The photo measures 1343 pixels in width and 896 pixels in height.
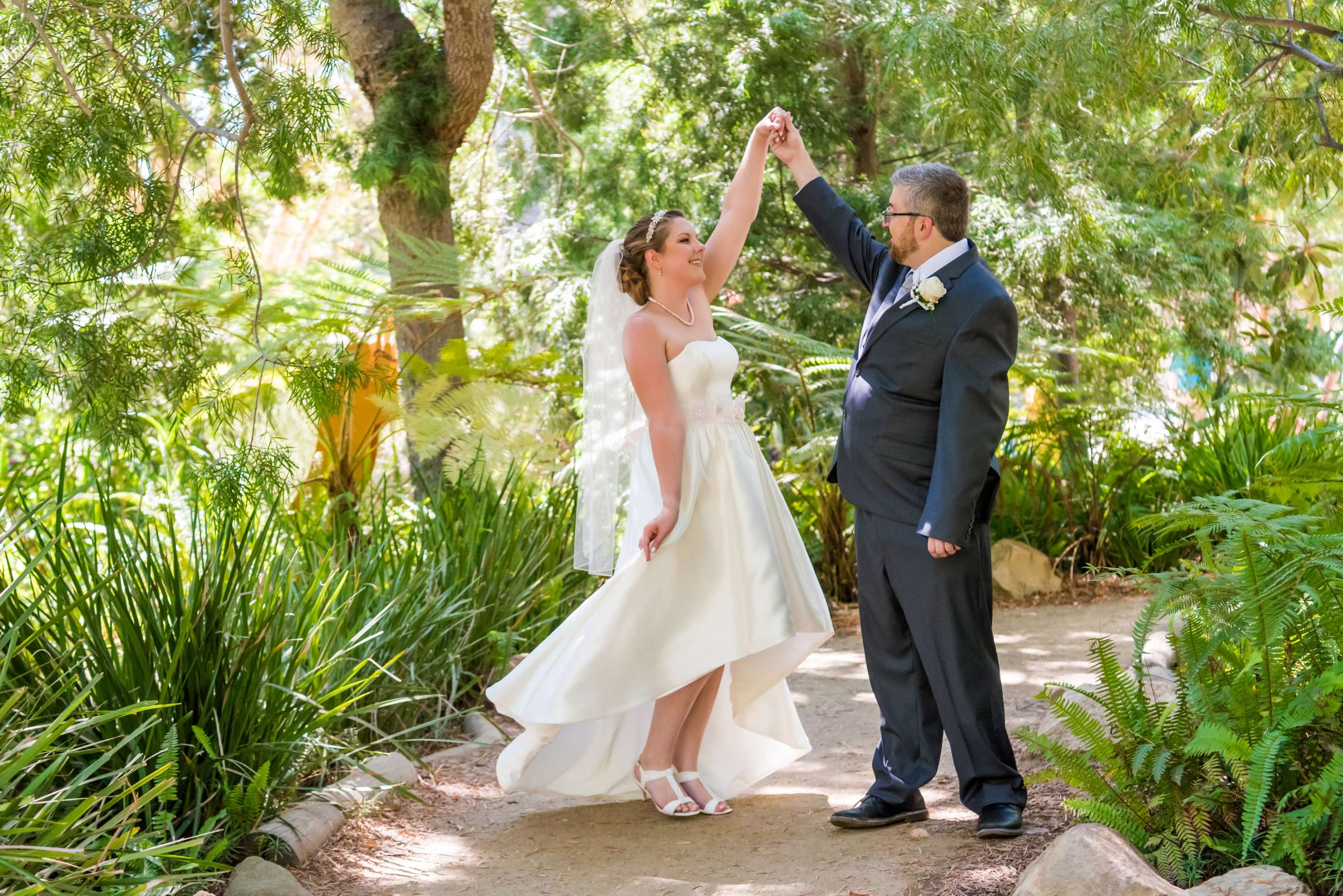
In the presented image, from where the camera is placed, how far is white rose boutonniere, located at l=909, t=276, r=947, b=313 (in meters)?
3.51

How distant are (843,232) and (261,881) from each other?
8.95ft

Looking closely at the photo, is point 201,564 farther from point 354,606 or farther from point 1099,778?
point 1099,778

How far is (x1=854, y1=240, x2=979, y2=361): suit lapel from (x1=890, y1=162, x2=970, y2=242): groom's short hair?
0.08 m

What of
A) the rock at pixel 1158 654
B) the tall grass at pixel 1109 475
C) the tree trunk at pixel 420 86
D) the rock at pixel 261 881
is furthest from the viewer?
the tall grass at pixel 1109 475

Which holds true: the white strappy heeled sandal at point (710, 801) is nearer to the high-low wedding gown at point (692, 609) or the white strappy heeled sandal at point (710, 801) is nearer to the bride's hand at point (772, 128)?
the high-low wedding gown at point (692, 609)

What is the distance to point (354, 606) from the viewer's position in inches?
203

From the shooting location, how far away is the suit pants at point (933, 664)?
140 inches

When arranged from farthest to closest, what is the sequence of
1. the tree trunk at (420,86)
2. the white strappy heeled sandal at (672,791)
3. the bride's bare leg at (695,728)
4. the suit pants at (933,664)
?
the tree trunk at (420,86) → the bride's bare leg at (695,728) → the white strappy heeled sandal at (672,791) → the suit pants at (933,664)

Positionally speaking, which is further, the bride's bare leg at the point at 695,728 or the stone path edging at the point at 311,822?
the bride's bare leg at the point at 695,728

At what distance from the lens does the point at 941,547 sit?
3436 mm

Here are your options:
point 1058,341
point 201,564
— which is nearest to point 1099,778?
point 201,564

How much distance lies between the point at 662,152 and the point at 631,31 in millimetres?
916

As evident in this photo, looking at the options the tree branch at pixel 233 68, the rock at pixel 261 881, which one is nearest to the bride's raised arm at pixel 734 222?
the tree branch at pixel 233 68

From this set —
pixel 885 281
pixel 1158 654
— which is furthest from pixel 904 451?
pixel 1158 654
